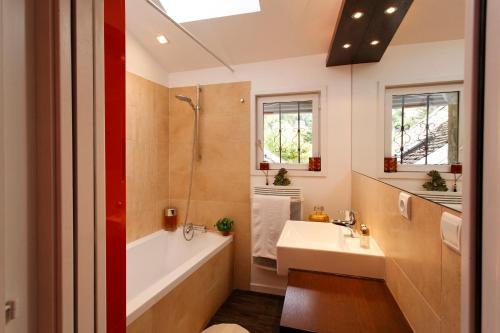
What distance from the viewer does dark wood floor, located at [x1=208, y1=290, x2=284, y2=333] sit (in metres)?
2.02

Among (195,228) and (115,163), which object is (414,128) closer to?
(115,163)

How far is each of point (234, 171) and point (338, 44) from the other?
1.41m

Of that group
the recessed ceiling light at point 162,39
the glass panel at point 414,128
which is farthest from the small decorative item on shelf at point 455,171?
the recessed ceiling light at point 162,39

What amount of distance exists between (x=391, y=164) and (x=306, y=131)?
132cm

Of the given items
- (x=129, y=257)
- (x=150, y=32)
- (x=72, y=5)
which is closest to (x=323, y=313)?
(x=72, y=5)

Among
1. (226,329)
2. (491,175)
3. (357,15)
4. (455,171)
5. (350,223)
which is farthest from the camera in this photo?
(226,329)

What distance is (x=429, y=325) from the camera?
2.42 feet

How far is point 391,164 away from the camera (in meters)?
1.14

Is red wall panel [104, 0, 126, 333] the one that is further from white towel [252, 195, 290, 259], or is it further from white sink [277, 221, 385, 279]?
white towel [252, 195, 290, 259]

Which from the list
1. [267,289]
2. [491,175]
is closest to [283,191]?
[267,289]

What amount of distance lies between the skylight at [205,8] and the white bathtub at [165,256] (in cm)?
193

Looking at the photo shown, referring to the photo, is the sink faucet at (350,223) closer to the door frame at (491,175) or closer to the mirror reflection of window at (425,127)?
the mirror reflection of window at (425,127)

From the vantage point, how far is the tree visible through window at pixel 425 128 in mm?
627

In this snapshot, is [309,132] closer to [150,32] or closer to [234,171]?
[234,171]
